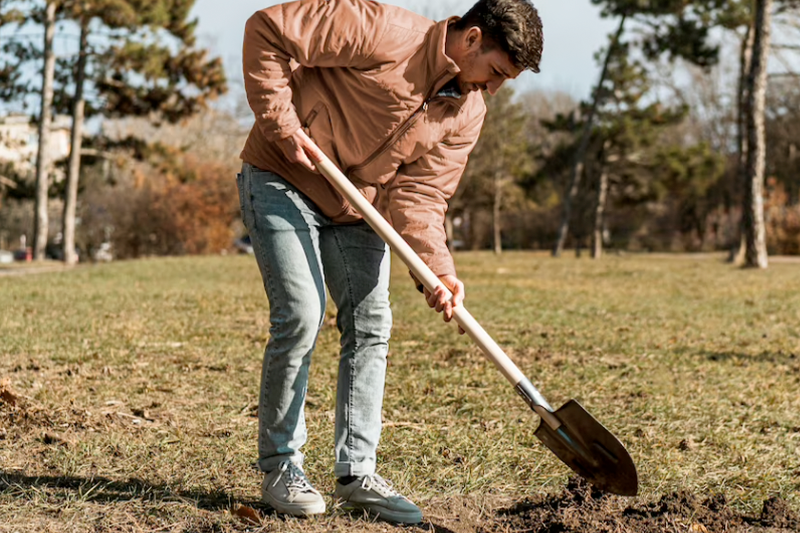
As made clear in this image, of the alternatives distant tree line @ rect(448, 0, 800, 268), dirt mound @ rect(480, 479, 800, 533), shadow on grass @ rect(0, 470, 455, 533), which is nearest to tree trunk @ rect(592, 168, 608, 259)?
distant tree line @ rect(448, 0, 800, 268)

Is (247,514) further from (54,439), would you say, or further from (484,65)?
(484,65)

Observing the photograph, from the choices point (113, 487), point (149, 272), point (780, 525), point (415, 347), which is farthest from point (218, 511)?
point (149, 272)

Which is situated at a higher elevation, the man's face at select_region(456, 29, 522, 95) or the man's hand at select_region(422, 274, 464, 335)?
the man's face at select_region(456, 29, 522, 95)

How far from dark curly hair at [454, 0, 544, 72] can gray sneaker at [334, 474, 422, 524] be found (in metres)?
1.50

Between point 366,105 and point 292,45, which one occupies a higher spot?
point 292,45

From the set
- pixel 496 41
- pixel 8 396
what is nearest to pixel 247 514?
pixel 496 41

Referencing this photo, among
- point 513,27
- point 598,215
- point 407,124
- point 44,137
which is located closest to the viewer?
point 513,27

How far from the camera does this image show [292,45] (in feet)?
8.48

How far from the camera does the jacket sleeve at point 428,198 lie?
9.46 feet

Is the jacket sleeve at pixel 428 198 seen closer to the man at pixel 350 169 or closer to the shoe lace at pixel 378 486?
the man at pixel 350 169

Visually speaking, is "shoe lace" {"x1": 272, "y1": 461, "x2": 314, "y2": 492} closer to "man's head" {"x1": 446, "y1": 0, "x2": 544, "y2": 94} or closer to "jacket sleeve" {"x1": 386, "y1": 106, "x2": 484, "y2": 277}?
"jacket sleeve" {"x1": 386, "y1": 106, "x2": 484, "y2": 277}

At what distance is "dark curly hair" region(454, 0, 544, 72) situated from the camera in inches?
100

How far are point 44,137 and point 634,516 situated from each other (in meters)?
24.8

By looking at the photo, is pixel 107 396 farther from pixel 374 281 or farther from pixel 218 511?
pixel 374 281
